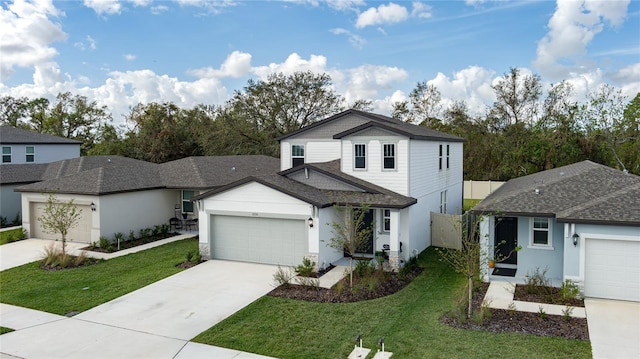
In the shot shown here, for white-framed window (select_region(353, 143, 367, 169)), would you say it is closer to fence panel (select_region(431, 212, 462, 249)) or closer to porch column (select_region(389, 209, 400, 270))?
porch column (select_region(389, 209, 400, 270))

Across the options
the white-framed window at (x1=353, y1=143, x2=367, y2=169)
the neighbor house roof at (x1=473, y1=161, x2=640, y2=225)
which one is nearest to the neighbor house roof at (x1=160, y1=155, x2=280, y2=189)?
the white-framed window at (x1=353, y1=143, x2=367, y2=169)

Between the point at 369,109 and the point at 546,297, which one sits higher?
the point at 369,109

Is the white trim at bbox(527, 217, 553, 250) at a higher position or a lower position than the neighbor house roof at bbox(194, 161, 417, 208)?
lower

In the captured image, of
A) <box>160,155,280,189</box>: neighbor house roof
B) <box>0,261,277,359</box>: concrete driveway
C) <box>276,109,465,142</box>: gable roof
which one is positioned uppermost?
<box>276,109,465,142</box>: gable roof

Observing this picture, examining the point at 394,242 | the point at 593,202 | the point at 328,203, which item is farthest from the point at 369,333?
the point at 593,202

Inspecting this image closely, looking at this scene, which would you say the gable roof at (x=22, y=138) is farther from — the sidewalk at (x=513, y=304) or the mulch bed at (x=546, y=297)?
the mulch bed at (x=546, y=297)

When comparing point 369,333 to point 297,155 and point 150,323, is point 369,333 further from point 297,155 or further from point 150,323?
point 297,155

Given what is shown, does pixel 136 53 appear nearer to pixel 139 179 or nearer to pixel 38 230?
pixel 139 179
